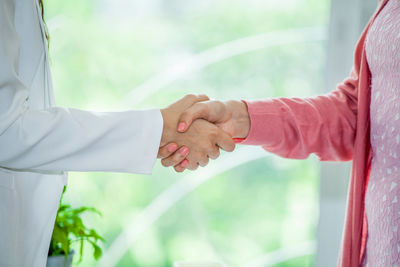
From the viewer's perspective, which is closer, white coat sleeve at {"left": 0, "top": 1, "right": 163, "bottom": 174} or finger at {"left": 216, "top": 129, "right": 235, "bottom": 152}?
white coat sleeve at {"left": 0, "top": 1, "right": 163, "bottom": 174}

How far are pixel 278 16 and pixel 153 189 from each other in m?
1.05

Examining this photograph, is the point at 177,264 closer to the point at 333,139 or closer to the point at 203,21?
the point at 333,139

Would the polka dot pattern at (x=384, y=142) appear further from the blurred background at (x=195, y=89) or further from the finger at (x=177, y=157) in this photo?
the blurred background at (x=195, y=89)

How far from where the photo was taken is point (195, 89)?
6.97ft

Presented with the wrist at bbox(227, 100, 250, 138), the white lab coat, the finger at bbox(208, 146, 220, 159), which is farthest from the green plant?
the wrist at bbox(227, 100, 250, 138)

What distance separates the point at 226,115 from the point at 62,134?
52 centimetres

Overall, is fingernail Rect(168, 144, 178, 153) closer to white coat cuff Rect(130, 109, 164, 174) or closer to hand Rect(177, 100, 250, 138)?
hand Rect(177, 100, 250, 138)

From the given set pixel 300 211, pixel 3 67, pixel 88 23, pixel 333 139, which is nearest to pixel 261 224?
pixel 300 211

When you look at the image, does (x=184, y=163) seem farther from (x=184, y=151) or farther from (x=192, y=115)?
(x=192, y=115)

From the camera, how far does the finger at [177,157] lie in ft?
4.23

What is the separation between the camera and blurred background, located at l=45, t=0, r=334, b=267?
2.09 meters

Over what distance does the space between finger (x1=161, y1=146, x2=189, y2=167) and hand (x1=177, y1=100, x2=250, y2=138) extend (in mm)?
80

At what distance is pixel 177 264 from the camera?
3.86 ft

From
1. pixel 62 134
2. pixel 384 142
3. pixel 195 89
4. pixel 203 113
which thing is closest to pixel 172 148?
pixel 203 113
